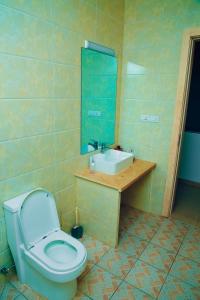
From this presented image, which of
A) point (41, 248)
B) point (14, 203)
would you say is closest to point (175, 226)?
point (41, 248)

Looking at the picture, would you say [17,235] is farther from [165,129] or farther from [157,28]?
[157,28]

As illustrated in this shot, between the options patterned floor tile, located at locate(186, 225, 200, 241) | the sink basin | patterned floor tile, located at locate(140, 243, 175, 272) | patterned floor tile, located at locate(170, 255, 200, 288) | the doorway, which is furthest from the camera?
the doorway

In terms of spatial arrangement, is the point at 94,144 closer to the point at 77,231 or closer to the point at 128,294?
the point at 77,231

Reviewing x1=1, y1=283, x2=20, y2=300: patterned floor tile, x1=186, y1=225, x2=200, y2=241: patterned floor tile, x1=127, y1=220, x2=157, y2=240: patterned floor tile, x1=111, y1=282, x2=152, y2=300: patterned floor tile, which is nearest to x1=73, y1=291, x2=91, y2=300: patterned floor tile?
x1=111, y1=282, x2=152, y2=300: patterned floor tile

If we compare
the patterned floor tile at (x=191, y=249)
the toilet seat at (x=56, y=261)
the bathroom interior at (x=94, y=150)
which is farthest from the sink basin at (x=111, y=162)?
the patterned floor tile at (x=191, y=249)

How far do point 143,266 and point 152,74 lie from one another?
2.05 meters

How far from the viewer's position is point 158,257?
2115 millimetres

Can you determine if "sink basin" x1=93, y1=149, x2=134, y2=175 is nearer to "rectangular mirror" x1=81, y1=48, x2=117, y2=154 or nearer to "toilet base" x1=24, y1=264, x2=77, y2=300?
"rectangular mirror" x1=81, y1=48, x2=117, y2=154

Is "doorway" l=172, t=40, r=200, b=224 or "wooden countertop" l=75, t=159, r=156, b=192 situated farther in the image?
"doorway" l=172, t=40, r=200, b=224

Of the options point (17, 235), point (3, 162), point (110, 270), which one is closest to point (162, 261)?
point (110, 270)

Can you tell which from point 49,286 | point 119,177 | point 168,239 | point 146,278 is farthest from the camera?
point 168,239

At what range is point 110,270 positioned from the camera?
194cm

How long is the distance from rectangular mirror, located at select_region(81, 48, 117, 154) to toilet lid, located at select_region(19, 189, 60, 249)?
0.72 m

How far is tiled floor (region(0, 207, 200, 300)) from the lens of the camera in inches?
67.7
